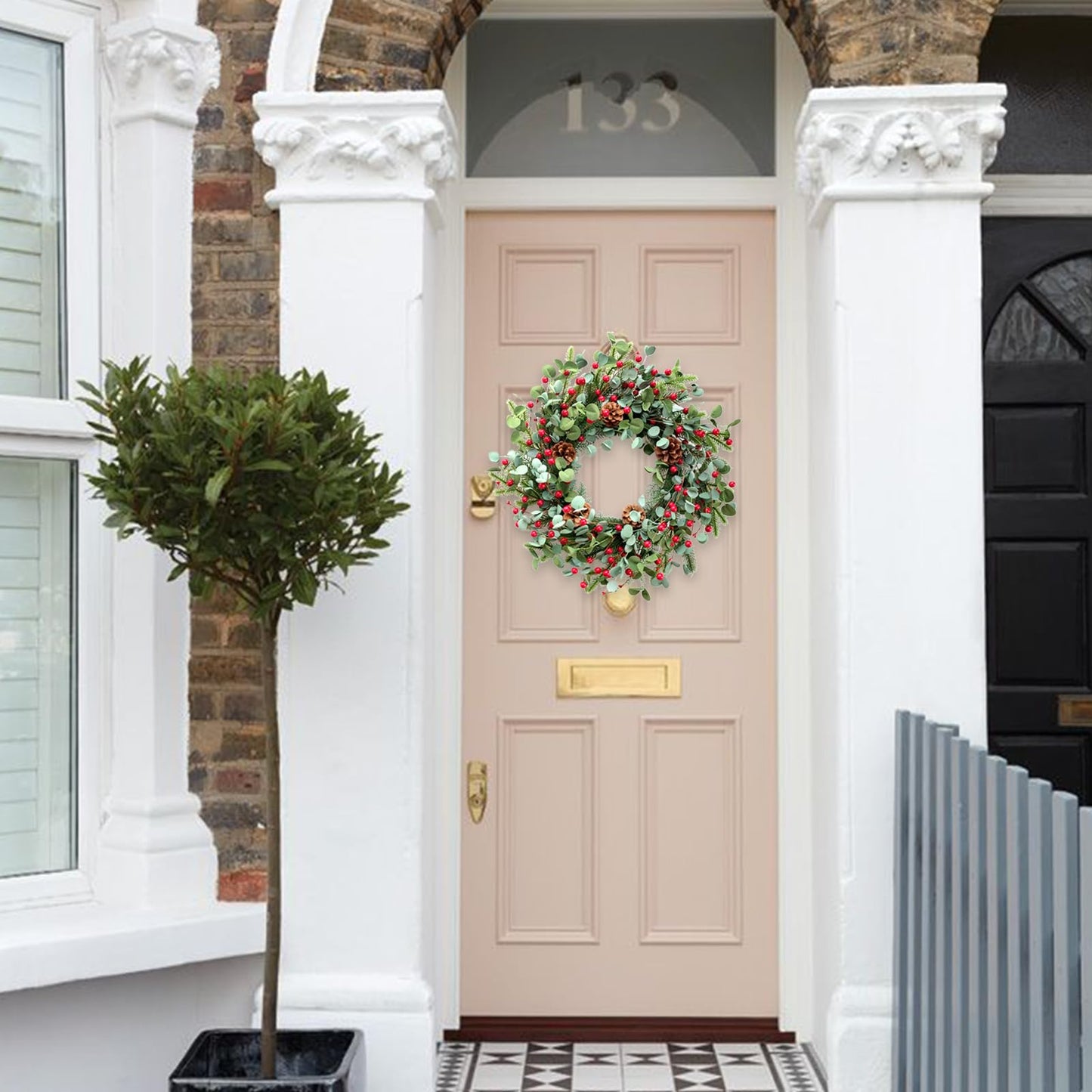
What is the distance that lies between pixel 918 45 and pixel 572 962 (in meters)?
2.95

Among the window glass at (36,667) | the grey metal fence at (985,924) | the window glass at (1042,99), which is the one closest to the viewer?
the grey metal fence at (985,924)

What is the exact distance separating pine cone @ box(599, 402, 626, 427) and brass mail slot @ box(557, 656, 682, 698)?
114 cm

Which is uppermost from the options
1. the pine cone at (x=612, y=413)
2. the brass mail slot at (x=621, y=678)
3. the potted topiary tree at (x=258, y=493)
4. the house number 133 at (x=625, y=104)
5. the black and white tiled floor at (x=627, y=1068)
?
the house number 133 at (x=625, y=104)

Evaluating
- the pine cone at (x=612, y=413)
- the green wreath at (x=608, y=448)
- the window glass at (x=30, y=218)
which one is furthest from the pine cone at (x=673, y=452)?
the window glass at (x=30, y=218)

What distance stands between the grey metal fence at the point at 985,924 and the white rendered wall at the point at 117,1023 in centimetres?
179

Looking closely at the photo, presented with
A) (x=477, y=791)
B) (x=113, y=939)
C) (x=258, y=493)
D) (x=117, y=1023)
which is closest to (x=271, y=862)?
(x=113, y=939)

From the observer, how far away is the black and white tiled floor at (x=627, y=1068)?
15.5 feet

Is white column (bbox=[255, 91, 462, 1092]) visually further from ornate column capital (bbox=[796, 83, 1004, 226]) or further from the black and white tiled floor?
ornate column capital (bbox=[796, 83, 1004, 226])

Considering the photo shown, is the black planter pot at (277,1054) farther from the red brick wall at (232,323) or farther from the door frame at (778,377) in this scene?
the door frame at (778,377)

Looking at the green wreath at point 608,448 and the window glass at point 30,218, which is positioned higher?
the window glass at point 30,218

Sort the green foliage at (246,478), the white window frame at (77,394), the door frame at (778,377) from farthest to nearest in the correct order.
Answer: the door frame at (778,377)
the white window frame at (77,394)
the green foliage at (246,478)

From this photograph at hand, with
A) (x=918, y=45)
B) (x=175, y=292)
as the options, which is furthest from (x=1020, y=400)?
(x=175, y=292)

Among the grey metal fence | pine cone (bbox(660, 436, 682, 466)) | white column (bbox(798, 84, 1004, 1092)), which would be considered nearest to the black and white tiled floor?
white column (bbox(798, 84, 1004, 1092))

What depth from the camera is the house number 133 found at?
17.6ft
